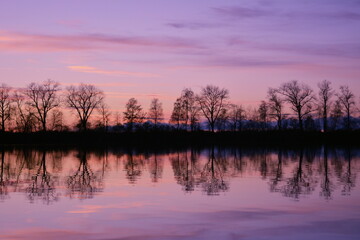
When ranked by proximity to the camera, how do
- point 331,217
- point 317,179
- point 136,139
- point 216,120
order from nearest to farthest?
point 331,217 < point 317,179 < point 136,139 < point 216,120

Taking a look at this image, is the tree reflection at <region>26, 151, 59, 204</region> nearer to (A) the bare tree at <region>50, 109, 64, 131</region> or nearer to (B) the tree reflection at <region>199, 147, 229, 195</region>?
(B) the tree reflection at <region>199, 147, 229, 195</region>

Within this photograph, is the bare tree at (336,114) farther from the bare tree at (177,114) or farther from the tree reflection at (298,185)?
the tree reflection at (298,185)

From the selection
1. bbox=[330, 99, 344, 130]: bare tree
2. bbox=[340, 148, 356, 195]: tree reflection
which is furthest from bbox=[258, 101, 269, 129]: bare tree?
bbox=[340, 148, 356, 195]: tree reflection

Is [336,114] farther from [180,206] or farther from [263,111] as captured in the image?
[180,206]

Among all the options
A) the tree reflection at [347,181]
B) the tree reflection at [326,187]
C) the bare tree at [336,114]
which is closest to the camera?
the tree reflection at [326,187]

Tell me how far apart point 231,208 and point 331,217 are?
313 centimetres

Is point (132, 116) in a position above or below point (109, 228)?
above

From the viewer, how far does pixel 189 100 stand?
346 ft

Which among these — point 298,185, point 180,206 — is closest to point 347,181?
point 298,185

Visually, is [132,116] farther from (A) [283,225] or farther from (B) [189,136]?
(A) [283,225]

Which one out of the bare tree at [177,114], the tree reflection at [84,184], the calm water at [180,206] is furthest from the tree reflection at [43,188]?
the bare tree at [177,114]

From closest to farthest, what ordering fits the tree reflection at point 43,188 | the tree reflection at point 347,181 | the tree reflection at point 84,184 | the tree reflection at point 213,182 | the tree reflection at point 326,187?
1. the tree reflection at point 43,188
2. the tree reflection at point 326,187
3. the tree reflection at point 84,184
4. the tree reflection at point 347,181
5. the tree reflection at point 213,182

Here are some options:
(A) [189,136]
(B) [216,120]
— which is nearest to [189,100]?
(B) [216,120]

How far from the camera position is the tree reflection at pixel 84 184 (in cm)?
1752
